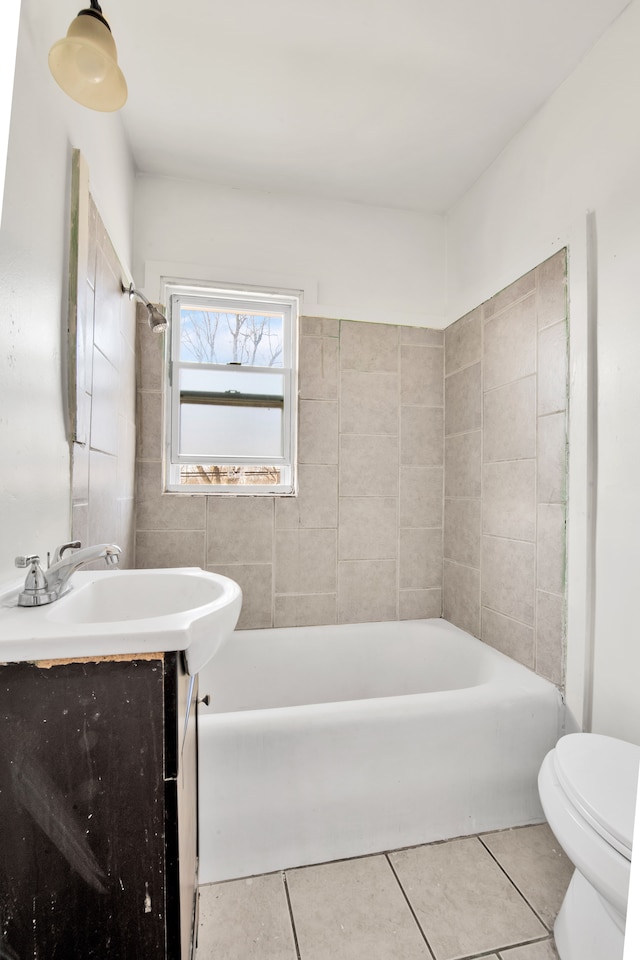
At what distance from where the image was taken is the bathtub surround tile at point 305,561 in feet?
7.70

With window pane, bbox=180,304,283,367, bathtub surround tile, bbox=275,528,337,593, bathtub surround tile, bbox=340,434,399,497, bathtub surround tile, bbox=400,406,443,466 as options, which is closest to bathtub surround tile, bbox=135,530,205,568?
bathtub surround tile, bbox=275,528,337,593

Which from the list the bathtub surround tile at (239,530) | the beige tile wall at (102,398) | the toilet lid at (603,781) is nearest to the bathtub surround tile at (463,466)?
the bathtub surround tile at (239,530)

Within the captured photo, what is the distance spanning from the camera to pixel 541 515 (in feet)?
5.94

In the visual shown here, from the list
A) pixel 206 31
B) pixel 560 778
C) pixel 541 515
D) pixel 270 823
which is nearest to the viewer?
pixel 560 778

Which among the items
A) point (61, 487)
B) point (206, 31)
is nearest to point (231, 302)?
point (206, 31)

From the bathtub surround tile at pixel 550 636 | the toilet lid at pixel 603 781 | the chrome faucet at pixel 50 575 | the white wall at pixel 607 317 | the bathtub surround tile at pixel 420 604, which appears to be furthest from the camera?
the bathtub surround tile at pixel 420 604

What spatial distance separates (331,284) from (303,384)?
540 mm

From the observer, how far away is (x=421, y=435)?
2.51m

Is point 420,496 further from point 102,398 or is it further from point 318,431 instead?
point 102,398

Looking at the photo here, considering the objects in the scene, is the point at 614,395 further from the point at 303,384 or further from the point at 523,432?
the point at 303,384

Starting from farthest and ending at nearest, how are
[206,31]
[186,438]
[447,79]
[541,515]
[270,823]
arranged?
[186,438] → [541,515] → [447,79] → [206,31] → [270,823]

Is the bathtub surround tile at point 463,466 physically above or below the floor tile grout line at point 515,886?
above

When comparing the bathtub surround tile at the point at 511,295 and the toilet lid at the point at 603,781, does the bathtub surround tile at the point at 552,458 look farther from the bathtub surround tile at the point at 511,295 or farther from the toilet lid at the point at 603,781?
the toilet lid at the point at 603,781

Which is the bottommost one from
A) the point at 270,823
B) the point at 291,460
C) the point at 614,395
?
the point at 270,823
